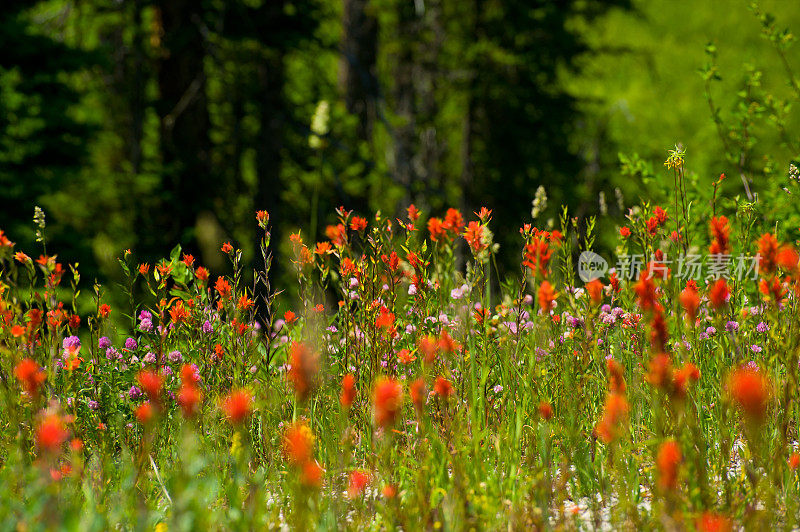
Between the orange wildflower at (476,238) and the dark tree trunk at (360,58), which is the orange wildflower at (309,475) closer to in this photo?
the orange wildflower at (476,238)

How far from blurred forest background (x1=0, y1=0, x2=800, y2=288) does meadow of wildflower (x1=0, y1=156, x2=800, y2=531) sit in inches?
89.1

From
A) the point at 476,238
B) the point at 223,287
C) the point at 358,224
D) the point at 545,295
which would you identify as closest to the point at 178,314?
the point at 223,287

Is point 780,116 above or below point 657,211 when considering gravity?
above

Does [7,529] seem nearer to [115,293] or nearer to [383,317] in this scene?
[383,317]

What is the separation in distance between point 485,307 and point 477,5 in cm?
867

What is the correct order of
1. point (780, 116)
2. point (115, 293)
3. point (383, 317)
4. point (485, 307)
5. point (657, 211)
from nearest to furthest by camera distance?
point (383, 317), point (485, 307), point (657, 211), point (780, 116), point (115, 293)

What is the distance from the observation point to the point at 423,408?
6.50ft

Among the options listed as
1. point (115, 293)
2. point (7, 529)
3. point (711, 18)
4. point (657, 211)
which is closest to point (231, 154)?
point (115, 293)

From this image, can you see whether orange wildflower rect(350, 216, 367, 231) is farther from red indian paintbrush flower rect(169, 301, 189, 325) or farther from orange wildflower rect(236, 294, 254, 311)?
red indian paintbrush flower rect(169, 301, 189, 325)

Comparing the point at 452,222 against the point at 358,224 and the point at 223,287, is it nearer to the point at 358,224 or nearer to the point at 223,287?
the point at 358,224

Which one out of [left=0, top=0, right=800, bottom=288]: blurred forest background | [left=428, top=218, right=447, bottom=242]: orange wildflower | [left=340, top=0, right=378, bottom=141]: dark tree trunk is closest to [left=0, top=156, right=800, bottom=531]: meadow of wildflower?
[left=428, top=218, right=447, bottom=242]: orange wildflower

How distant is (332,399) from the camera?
113 inches

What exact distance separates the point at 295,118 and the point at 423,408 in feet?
26.3

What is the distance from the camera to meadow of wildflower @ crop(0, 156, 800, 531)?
5.84 ft
